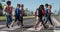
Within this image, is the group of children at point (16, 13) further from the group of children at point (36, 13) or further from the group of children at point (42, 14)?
the group of children at point (42, 14)

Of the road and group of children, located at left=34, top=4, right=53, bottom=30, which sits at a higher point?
group of children, located at left=34, top=4, right=53, bottom=30

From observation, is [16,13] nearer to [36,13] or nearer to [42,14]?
[36,13]

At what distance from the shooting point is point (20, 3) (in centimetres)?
1873

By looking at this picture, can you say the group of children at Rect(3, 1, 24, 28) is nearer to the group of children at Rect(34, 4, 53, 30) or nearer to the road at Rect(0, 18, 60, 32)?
the road at Rect(0, 18, 60, 32)

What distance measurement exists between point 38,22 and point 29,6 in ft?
1.48

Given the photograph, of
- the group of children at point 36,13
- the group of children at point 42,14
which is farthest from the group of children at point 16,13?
the group of children at point 42,14

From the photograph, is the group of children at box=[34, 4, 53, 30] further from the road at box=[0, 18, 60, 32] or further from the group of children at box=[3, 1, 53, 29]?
the road at box=[0, 18, 60, 32]

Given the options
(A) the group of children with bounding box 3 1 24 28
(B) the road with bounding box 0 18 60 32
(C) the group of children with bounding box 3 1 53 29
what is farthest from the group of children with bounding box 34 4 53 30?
(A) the group of children with bounding box 3 1 24 28

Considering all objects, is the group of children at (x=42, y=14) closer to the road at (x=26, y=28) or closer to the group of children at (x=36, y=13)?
the group of children at (x=36, y=13)

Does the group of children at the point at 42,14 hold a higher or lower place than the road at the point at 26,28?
higher

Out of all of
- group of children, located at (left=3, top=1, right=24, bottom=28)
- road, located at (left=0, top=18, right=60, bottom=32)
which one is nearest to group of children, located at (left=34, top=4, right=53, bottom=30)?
road, located at (left=0, top=18, right=60, bottom=32)

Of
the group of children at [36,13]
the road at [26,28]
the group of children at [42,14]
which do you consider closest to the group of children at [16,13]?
the group of children at [36,13]

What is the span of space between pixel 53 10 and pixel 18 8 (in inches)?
33.8

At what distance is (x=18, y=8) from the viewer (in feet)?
61.7
